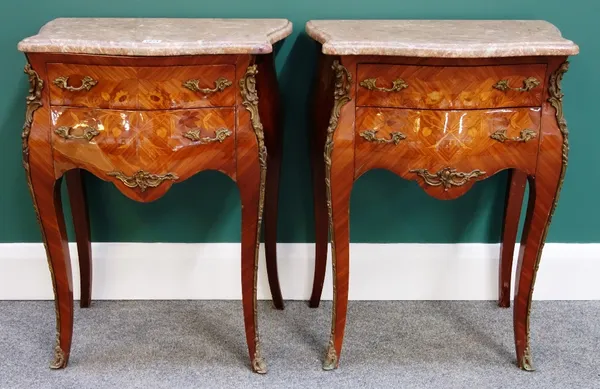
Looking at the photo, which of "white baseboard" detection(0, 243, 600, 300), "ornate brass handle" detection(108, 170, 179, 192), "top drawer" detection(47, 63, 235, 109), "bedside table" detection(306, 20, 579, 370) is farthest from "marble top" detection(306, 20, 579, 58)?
"white baseboard" detection(0, 243, 600, 300)

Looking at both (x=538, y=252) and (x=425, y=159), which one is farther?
(x=538, y=252)

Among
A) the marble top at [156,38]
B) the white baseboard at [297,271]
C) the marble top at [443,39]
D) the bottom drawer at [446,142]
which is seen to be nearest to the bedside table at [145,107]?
the marble top at [156,38]

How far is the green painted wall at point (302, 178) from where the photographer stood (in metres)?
2.01

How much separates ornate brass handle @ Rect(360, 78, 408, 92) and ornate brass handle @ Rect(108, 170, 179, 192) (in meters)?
0.48

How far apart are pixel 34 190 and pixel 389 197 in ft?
3.29

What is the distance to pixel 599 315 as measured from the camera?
2186 millimetres

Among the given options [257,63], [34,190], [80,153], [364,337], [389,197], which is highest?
[257,63]

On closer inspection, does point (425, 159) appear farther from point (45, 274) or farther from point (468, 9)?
point (45, 274)

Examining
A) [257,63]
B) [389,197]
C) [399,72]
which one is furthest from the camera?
[389,197]

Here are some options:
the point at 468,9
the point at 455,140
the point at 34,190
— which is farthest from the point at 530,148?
the point at 34,190

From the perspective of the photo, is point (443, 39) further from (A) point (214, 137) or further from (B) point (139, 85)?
(B) point (139, 85)

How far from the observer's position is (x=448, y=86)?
164cm

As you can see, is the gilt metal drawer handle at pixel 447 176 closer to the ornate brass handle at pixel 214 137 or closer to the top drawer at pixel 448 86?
the top drawer at pixel 448 86

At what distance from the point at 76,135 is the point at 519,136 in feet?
3.32
